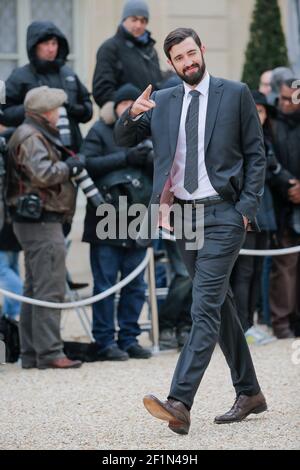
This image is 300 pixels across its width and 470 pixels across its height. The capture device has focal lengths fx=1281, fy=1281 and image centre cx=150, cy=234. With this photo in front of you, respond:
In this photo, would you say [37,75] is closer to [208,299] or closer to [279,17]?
[208,299]

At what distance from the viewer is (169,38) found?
22.6 ft

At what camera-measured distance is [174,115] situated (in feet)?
23.0

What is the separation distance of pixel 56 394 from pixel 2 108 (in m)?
2.59

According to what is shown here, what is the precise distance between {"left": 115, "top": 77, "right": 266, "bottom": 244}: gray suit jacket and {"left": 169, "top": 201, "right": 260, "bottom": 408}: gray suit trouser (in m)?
0.11

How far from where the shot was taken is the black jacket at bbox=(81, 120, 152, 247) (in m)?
9.61

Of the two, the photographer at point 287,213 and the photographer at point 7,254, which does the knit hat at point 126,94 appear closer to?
the photographer at point 7,254

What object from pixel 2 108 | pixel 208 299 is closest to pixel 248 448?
pixel 208 299

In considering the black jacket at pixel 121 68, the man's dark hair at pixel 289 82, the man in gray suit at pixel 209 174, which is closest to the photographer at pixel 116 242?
the black jacket at pixel 121 68

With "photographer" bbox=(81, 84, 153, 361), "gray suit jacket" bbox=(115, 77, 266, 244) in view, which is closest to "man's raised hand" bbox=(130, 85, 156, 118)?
"gray suit jacket" bbox=(115, 77, 266, 244)

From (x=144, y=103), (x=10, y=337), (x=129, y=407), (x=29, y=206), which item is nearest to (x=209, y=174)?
(x=144, y=103)

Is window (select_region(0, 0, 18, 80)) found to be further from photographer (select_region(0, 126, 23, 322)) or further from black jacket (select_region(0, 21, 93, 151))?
black jacket (select_region(0, 21, 93, 151))

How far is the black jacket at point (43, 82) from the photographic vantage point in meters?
9.77

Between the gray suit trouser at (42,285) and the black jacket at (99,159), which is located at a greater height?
the black jacket at (99,159)

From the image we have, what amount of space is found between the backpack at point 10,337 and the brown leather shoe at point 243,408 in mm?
2711
